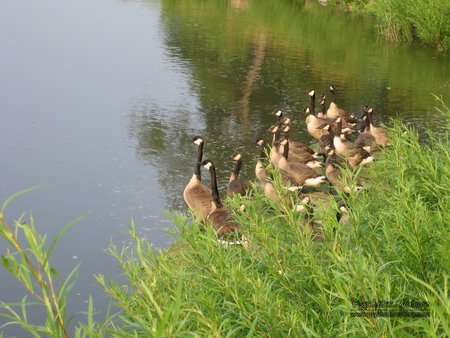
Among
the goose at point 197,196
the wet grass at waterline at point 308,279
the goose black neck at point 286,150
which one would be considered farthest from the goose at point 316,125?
the wet grass at waterline at point 308,279

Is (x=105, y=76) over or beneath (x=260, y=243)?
beneath

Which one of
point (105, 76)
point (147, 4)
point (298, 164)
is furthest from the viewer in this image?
point (147, 4)

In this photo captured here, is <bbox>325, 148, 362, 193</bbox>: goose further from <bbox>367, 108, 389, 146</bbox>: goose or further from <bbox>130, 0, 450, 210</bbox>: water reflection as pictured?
<bbox>367, 108, 389, 146</bbox>: goose

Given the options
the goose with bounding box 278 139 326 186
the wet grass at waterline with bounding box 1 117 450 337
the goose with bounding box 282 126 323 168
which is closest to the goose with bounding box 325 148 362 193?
the goose with bounding box 278 139 326 186

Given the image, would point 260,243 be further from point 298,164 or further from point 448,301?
point 298,164

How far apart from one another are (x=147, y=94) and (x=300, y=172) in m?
6.90

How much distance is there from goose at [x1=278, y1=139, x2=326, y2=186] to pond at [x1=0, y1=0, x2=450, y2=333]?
3.36ft

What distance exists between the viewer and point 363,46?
84.3ft

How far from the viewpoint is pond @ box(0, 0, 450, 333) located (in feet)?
36.9

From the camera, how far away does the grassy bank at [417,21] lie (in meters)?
24.3

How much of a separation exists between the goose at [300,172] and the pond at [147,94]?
1.02 metres

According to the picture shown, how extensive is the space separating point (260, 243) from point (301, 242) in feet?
1.13

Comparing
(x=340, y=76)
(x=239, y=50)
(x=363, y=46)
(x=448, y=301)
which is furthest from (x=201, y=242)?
(x=363, y=46)

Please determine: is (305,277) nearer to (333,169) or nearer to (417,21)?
(333,169)
